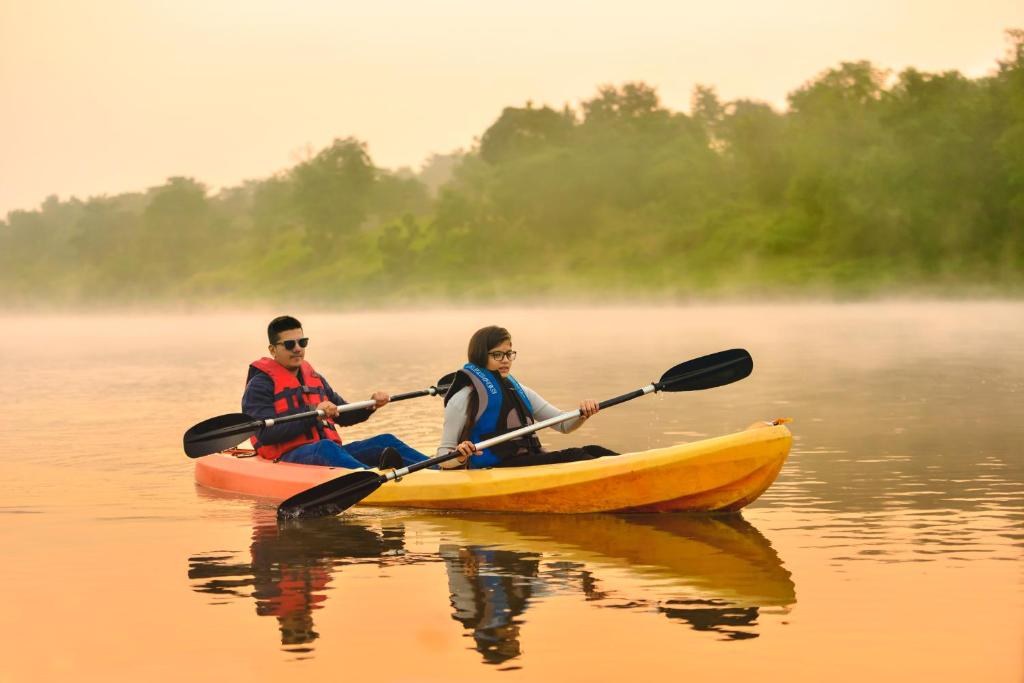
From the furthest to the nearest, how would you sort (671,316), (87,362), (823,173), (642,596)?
(823,173), (671,316), (87,362), (642,596)

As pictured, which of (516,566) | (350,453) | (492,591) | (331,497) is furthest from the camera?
(350,453)

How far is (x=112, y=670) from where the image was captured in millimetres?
6375

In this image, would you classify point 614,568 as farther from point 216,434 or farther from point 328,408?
point 216,434

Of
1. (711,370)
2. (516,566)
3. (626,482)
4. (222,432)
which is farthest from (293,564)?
(711,370)

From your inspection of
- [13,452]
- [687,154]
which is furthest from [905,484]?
[687,154]

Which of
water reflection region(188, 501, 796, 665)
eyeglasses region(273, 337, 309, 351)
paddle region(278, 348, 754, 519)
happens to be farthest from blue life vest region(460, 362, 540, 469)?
eyeglasses region(273, 337, 309, 351)

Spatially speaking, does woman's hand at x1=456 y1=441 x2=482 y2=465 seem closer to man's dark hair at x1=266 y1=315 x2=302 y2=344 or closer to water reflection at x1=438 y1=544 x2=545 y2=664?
water reflection at x1=438 y1=544 x2=545 y2=664

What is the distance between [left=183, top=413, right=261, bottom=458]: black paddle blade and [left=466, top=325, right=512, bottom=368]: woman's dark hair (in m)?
2.09

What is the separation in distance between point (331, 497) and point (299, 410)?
1.31 metres

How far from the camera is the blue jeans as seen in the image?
35.6 ft

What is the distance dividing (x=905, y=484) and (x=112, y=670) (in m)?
6.53

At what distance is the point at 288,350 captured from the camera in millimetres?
10938

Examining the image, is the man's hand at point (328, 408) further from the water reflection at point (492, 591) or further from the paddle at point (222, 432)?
the water reflection at point (492, 591)

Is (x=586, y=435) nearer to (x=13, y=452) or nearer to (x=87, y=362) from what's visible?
(x=13, y=452)
